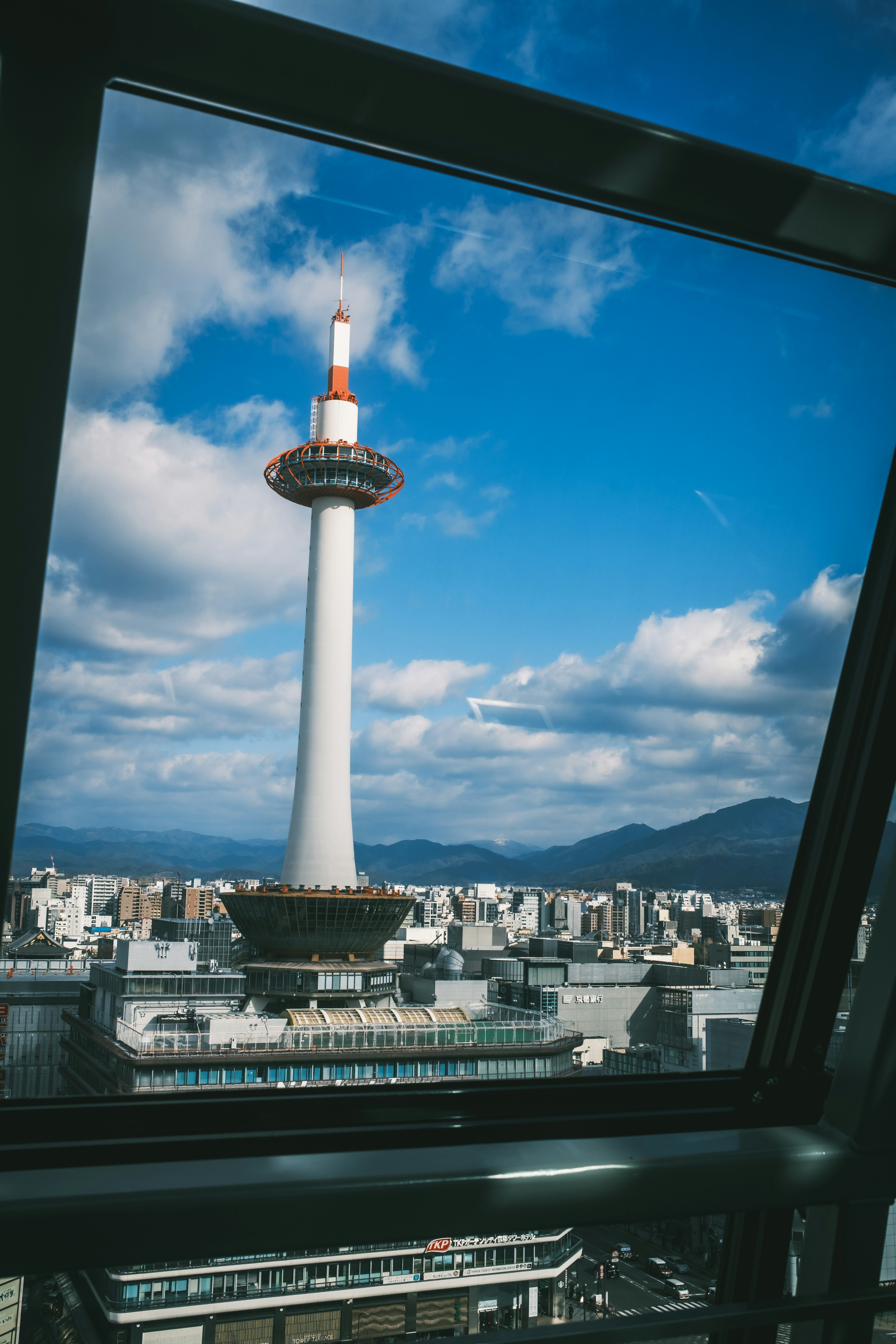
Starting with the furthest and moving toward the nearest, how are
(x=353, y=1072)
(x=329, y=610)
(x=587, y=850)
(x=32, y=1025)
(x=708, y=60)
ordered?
(x=587, y=850), (x=329, y=610), (x=353, y=1072), (x=708, y=60), (x=32, y=1025)

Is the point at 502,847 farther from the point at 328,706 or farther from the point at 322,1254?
the point at 322,1254

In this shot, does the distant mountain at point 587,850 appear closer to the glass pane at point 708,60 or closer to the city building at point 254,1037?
the city building at point 254,1037

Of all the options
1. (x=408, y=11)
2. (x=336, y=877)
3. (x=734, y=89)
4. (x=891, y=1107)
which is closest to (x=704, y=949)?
(x=891, y=1107)

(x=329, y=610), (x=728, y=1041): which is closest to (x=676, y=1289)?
(x=728, y=1041)

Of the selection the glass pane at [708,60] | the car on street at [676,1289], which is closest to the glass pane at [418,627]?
the glass pane at [708,60]

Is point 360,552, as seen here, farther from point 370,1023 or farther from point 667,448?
point 370,1023

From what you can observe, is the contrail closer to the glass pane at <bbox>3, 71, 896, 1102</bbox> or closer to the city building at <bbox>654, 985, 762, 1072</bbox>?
the glass pane at <bbox>3, 71, 896, 1102</bbox>
